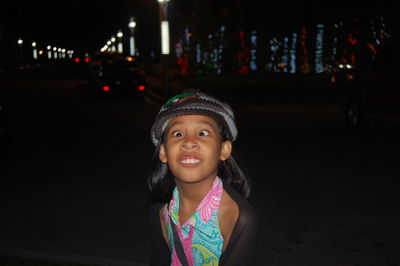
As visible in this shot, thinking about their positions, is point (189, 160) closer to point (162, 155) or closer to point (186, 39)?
point (162, 155)

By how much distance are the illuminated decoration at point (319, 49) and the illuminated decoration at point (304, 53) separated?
860 mm

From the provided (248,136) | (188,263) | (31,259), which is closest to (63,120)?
(248,136)

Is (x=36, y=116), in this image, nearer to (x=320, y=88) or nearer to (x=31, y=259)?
(x=31, y=259)

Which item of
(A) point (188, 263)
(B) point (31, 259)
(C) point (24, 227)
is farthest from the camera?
(C) point (24, 227)

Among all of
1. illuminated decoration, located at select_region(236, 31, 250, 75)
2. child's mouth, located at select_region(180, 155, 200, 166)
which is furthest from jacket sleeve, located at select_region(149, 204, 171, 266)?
illuminated decoration, located at select_region(236, 31, 250, 75)

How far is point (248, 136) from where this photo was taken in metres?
11.8

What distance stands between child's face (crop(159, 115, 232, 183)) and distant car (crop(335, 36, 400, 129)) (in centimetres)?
929

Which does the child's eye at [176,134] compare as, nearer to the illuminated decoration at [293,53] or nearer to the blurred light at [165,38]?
the blurred light at [165,38]

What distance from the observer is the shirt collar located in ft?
7.14

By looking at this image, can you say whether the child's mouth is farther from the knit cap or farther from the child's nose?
the knit cap

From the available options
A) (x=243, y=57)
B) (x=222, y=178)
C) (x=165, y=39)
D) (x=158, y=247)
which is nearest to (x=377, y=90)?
(x=222, y=178)

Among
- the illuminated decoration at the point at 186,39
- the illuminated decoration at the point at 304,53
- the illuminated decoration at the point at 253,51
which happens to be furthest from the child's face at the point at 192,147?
the illuminated decoration at the point at 186,39

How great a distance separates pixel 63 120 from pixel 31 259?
34.9ft

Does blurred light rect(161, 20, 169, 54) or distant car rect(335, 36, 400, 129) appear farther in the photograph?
blurred light rect(161, 20, 169, 54)
